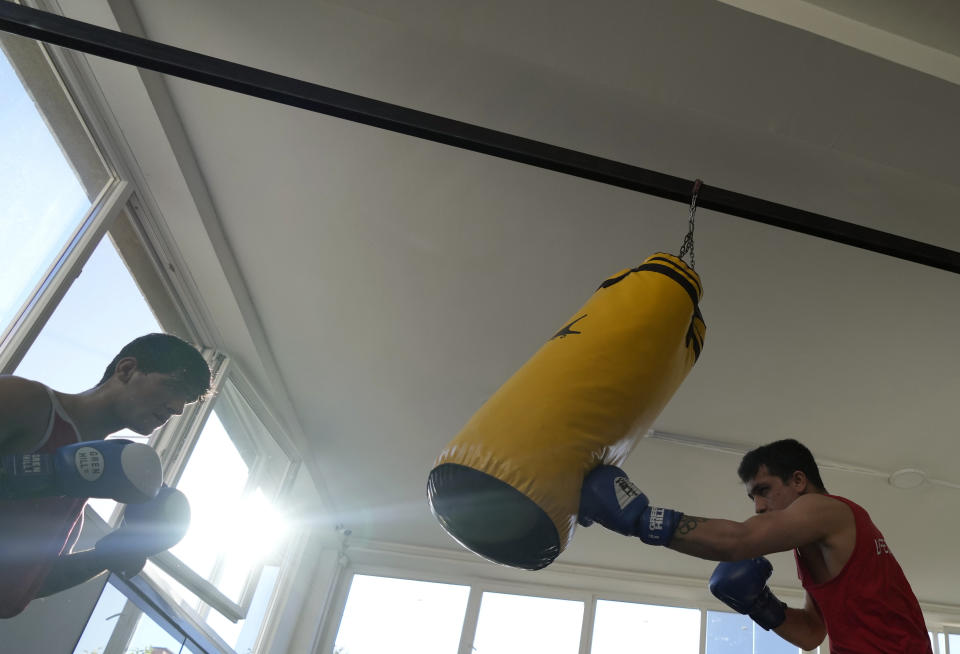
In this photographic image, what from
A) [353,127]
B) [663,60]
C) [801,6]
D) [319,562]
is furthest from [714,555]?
[319,562]

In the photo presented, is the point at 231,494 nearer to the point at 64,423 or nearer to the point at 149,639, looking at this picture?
the point at 149,639

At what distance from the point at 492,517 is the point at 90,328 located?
69.6 inches

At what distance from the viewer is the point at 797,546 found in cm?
168

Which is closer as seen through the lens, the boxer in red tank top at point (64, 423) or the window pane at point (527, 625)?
the boxer in red tank top at point (64, 423)

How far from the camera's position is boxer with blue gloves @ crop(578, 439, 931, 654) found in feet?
4.87

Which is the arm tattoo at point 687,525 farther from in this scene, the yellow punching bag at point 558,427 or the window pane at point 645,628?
the window pane at point 645,628

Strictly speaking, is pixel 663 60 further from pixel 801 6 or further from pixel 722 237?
pixel 722 237

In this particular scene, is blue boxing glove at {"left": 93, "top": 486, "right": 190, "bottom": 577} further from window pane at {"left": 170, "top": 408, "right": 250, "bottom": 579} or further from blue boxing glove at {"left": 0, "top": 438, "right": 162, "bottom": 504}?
window pane at {"left": 170, "top": 408, "right": 250, "bottom": 579}

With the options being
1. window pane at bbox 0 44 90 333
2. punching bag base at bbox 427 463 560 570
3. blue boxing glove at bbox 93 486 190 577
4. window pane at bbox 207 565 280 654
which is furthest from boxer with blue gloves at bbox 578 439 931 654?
window pane at bbox 207 565 280 654

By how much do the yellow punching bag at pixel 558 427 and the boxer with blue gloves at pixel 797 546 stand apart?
10 centimetres

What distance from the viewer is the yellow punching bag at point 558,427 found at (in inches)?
55.6

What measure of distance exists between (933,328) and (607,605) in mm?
4367

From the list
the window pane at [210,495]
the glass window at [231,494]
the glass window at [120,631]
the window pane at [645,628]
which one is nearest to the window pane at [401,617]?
the window pane at [645,628]

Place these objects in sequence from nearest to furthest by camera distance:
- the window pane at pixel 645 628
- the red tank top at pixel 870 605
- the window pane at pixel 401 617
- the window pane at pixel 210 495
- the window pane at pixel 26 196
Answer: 1. the red tank top at pixel 870 605
2. the window pane at pixel 26 196
3. the window pane at pixel 210 495
4. the window pane at pixel 401 617
5. the window pane at pixel 645 628
